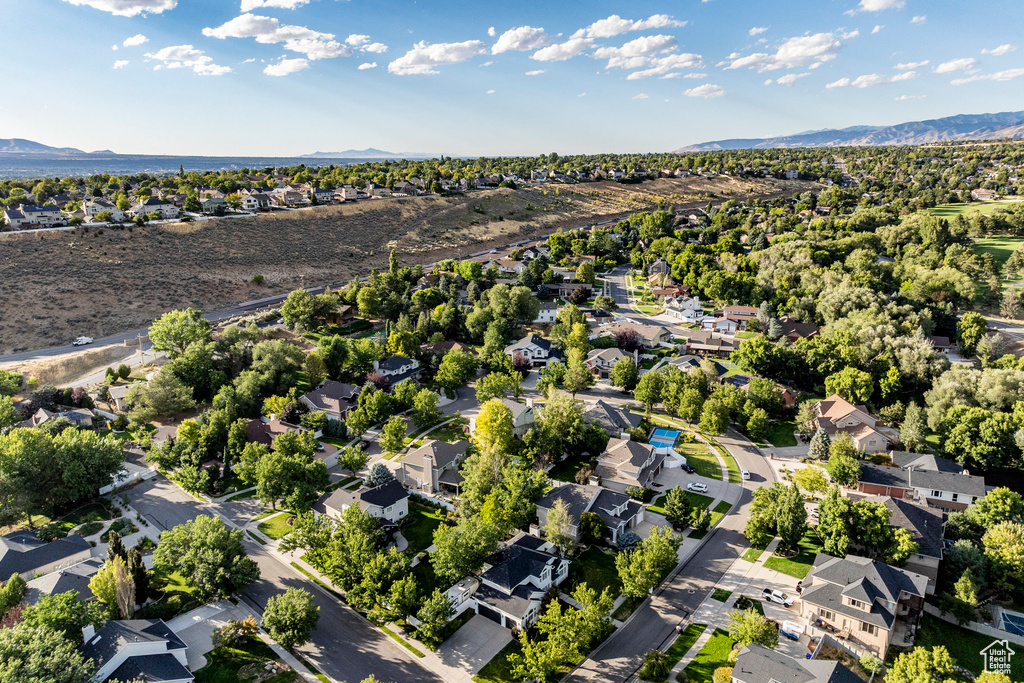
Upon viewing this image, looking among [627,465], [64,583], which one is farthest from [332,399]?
[627,465]

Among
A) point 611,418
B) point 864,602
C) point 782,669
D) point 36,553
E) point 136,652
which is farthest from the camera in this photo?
point 611,418

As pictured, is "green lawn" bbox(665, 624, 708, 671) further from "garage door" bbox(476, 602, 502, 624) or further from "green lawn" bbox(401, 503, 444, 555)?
"green lawn" bbox(401, 503, 444, 555)

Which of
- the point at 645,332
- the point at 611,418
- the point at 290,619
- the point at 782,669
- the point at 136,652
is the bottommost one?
the point at 782,669

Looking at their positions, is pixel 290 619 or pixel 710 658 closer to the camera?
pixel 290 619

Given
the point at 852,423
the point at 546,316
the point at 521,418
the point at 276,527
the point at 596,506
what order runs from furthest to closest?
1. the point at 546,316
2. the point at 852,423
3. the point at 521,418
4. the point at 276,527
5. the point at 596,506

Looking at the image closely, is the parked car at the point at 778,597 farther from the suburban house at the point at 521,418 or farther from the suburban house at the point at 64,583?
the suburban house at the point at 64,583

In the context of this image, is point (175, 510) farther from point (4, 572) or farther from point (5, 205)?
point (5, 205)

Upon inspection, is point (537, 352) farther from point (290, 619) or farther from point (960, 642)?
point (960, 642)
